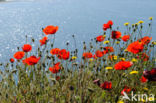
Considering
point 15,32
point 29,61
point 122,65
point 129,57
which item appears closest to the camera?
point 122,65

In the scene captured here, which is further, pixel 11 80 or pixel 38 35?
pixel 38 35

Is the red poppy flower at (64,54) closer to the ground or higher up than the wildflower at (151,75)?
closer to the ground

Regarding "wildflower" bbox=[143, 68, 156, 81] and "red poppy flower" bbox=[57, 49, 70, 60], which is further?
"red poppy flower" bbox=[57, 49, 70, 60]

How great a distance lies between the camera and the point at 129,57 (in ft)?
9.33

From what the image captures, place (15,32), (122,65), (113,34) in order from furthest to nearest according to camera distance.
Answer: (15,32) → (113,34) → (122,65)

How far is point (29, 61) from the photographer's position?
1.80 meters

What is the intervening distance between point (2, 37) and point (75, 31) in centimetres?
282

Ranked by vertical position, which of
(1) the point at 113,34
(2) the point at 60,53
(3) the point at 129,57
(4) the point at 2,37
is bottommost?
(4) the point at 2,37

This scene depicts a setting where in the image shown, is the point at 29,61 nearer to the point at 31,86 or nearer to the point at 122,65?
the point at 31,86

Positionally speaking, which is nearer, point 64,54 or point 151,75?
point 151,75

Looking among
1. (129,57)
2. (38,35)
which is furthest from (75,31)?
(129,57)

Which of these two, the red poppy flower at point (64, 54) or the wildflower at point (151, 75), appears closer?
the wildflower at point (151, 75)

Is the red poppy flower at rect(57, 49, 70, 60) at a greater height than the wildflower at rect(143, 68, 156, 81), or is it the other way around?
the wildflower at rect(143, 68, 156, 81)

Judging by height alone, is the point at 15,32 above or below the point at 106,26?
below
